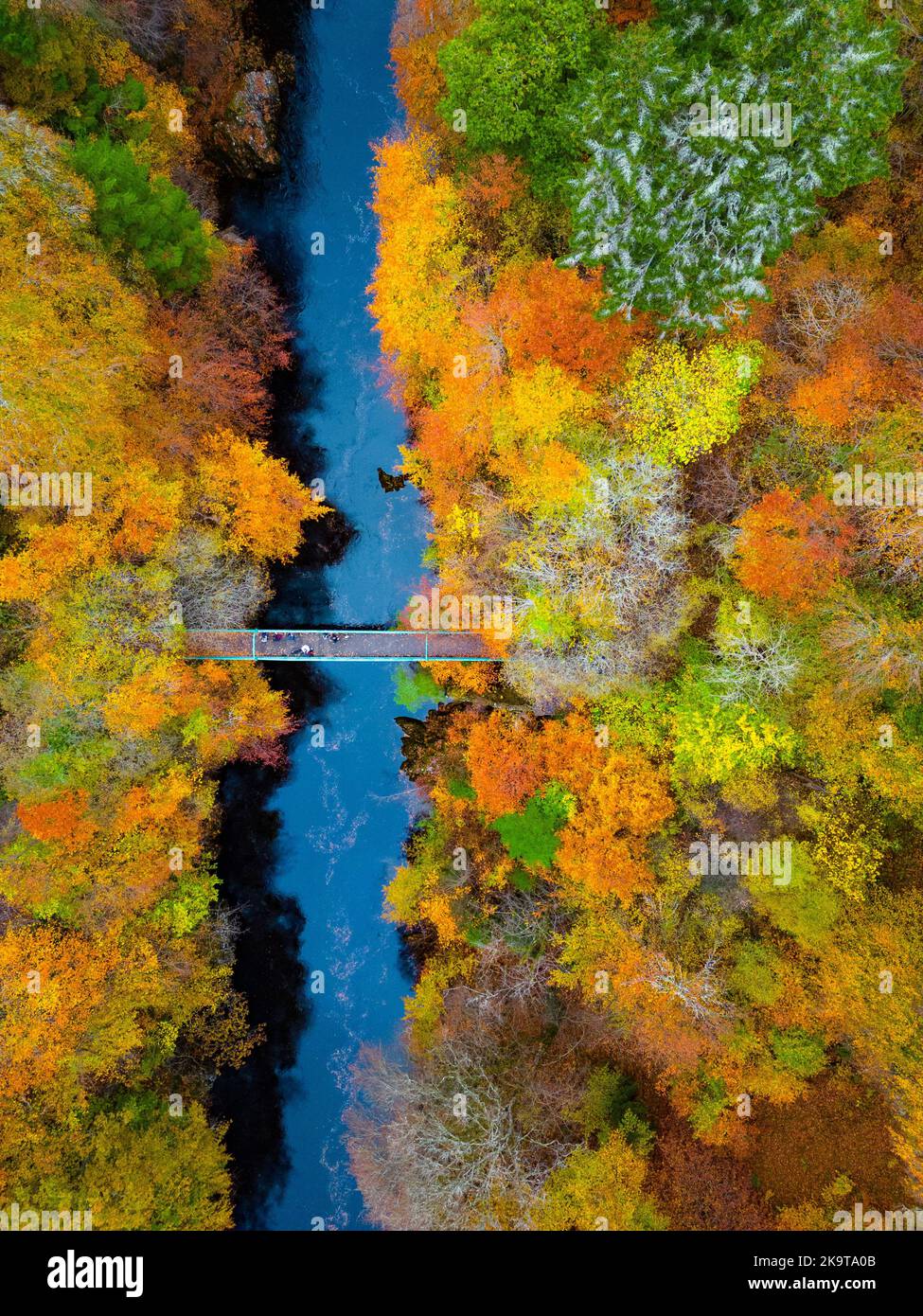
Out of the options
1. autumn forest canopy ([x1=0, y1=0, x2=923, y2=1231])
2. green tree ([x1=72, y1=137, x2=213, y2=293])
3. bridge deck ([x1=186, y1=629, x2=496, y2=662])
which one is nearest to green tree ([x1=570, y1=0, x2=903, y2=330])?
autumn forest canopy ([x1=0, y1=0, x2=923, y2=1231])

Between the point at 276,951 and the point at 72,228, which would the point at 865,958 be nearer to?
the point at 276,951

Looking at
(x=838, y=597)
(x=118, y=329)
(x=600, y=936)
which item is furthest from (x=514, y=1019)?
(x=118, y=329)

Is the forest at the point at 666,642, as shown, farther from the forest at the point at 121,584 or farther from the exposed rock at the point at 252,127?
the forest at the point at 121,584

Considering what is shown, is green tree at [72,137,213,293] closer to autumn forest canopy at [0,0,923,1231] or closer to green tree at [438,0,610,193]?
autumn forest canopy at [0,0,923,1231]

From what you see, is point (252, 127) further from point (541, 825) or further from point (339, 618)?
point (541, 825)

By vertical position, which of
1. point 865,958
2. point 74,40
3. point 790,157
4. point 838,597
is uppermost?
point 74,40

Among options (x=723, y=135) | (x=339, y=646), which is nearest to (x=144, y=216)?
(x=339, y=646)
